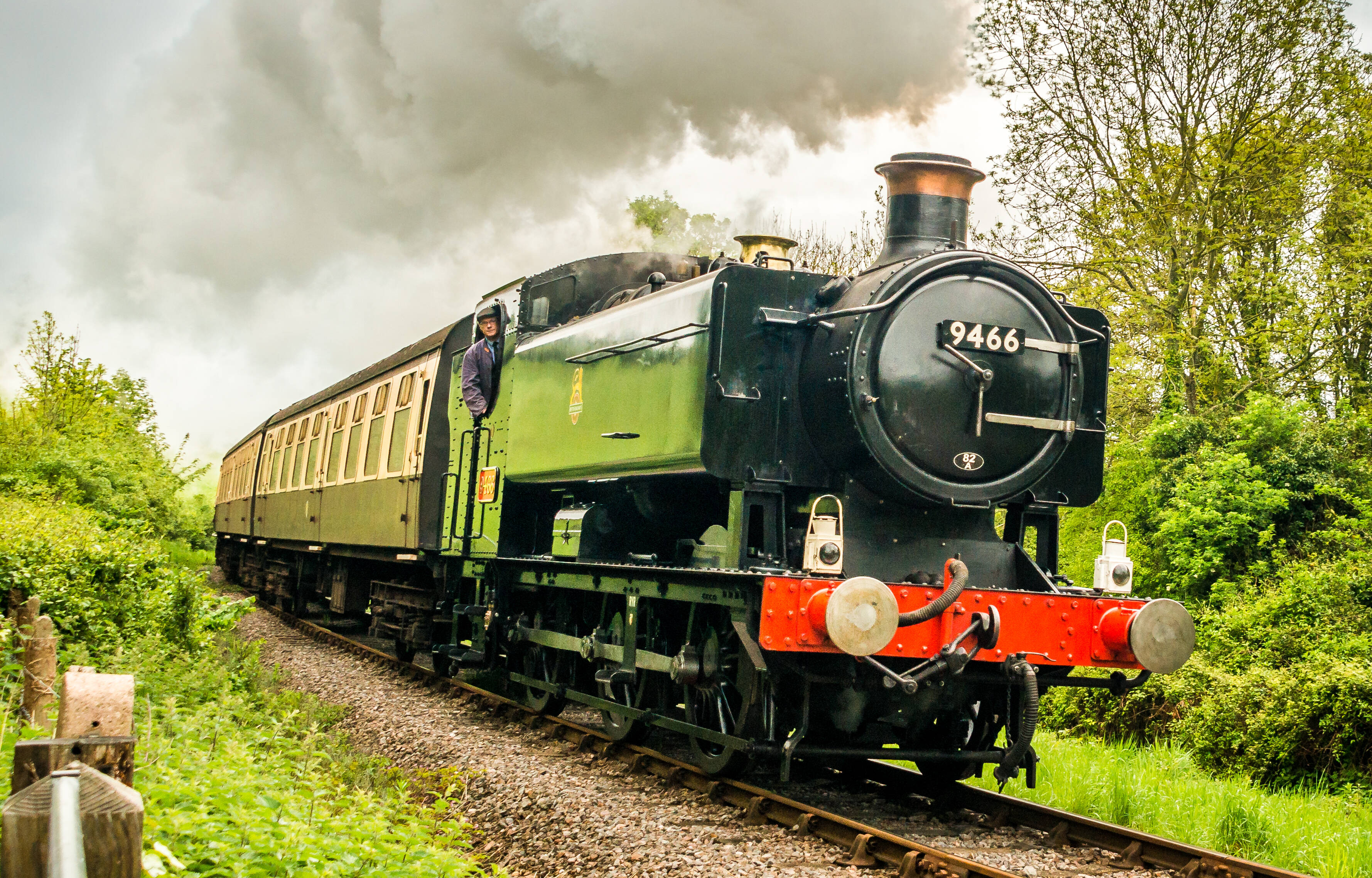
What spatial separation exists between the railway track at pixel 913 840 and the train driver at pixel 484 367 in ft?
8.98

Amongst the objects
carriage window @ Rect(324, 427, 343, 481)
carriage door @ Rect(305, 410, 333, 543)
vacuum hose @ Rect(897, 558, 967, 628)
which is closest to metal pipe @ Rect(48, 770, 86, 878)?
vacuum hose @ Rect(897, 558, 967, 628)

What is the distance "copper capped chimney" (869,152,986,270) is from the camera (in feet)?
20.4

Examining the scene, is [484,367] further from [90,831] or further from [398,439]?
[90,831]

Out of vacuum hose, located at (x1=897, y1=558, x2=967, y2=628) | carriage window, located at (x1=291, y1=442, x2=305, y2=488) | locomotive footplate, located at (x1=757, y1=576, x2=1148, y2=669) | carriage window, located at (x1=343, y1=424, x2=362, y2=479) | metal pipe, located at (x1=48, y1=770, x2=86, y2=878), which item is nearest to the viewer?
metal pipe, located at (x1=48, y1=770, x2=86, y2=878)

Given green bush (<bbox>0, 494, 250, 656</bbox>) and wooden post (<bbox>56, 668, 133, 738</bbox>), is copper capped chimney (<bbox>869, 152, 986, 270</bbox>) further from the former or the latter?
green bush (<bbox>0, 494, 250, 656</bbox>)

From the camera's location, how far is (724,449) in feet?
18.8

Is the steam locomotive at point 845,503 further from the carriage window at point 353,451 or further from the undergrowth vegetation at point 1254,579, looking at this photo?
the carriage window at point 353,451

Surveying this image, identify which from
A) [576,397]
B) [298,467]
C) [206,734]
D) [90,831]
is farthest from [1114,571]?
[298,467]

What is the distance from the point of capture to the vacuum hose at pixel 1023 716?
5.28 meters

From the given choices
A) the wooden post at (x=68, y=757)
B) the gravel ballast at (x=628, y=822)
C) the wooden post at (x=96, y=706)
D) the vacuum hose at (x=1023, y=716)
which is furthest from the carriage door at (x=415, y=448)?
the wooden post at (x=68, y=757)

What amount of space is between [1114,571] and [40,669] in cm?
491

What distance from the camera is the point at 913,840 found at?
201 inches

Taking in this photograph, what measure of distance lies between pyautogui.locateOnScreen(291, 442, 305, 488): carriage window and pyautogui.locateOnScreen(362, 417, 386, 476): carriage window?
12.7ft

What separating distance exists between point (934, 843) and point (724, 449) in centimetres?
199
